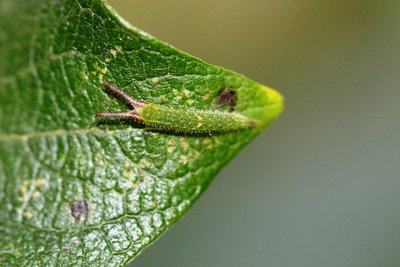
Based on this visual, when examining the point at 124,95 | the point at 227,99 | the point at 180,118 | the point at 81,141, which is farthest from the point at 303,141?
the point at 81,141

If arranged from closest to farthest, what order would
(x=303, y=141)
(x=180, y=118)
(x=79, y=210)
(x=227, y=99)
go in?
(x=79, y=210) → (x=180, y=118) → (x=227, y=99) → (x=303, y=141)

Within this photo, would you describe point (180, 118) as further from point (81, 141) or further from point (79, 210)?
point (79, 210)

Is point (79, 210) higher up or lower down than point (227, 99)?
lower down

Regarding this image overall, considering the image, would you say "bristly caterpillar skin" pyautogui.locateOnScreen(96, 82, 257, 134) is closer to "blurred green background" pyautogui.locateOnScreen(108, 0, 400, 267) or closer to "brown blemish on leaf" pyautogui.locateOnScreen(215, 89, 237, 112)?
"brown blemish on leaf" pyautogui.locateOnScreen(215, 89, 237, 112)

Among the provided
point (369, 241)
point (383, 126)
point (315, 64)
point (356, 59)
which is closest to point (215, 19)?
point (315, 64)

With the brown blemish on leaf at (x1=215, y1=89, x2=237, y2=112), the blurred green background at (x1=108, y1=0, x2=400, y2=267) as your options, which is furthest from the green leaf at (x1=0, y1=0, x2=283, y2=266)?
the blurred green background at (x1=108, y1=0, x2=400, y2=267)
